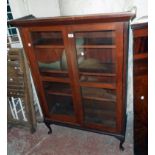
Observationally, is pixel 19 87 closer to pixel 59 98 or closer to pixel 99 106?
pixel 59 98

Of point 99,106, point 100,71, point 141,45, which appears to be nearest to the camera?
point 141,45

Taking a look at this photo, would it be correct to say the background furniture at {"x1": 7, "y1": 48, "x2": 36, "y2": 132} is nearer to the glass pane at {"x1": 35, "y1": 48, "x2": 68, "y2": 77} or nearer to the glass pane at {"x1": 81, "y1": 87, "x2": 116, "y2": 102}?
the glass pane at {"x1": 35, "y1": 48, "x2": 68, "y2": 77}

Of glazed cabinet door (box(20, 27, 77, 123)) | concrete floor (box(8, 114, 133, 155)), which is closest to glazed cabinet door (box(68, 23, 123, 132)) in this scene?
glazed cabinet door (box(20, 27, 77, 123))

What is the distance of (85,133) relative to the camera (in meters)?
2.12

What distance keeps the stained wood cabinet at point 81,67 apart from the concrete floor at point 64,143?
0.65ft

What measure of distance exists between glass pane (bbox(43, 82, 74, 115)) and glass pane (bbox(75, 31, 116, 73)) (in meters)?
0.32

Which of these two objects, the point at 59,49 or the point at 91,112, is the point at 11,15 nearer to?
the point at 59,49

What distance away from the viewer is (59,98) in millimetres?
2033

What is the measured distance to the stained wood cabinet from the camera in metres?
1.40

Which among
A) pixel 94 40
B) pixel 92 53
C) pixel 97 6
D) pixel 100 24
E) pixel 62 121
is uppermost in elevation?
pixel 97 6

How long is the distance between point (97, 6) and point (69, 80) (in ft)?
2.25

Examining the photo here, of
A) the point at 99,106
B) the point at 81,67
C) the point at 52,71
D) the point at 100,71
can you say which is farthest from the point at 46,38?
the point at 99,106

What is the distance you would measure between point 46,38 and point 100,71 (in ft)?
1.91
